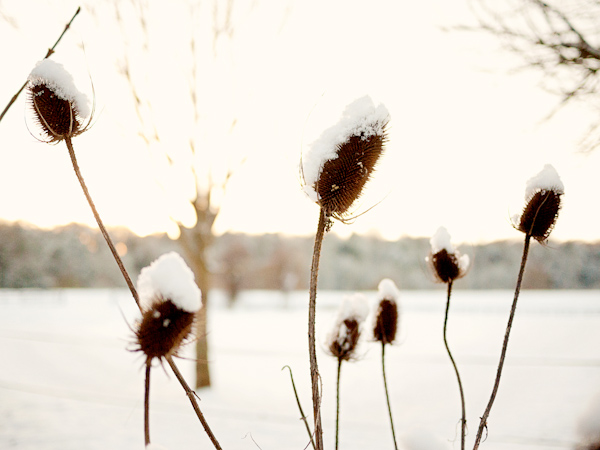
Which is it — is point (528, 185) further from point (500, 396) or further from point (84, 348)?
point (84, 348)

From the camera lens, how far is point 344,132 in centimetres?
106

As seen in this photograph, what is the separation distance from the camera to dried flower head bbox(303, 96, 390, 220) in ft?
3.44

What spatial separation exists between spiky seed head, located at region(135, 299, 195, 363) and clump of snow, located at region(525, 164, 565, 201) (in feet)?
3.23

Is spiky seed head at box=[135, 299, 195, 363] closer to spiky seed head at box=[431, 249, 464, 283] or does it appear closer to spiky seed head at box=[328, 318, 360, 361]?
spiky seed head at box=[328, 318, 360, 361]

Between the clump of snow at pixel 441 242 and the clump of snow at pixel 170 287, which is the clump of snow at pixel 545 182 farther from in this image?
the clump of snow at pixel 170 287

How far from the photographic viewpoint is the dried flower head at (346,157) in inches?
41.3

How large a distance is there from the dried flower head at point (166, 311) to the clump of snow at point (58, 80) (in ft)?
1.51

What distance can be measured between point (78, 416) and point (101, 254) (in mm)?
30020

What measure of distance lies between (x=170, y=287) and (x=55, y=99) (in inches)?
20.5

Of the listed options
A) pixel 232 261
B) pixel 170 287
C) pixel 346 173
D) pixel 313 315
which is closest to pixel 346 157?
pixel 346 173

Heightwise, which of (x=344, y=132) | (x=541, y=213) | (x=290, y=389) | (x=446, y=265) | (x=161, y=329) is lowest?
(x=290, y=389)

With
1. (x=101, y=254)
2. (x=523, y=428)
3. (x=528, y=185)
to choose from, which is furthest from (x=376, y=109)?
(x=101, y=254)

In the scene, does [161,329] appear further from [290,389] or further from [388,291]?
[290,389]

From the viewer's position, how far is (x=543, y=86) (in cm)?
480
